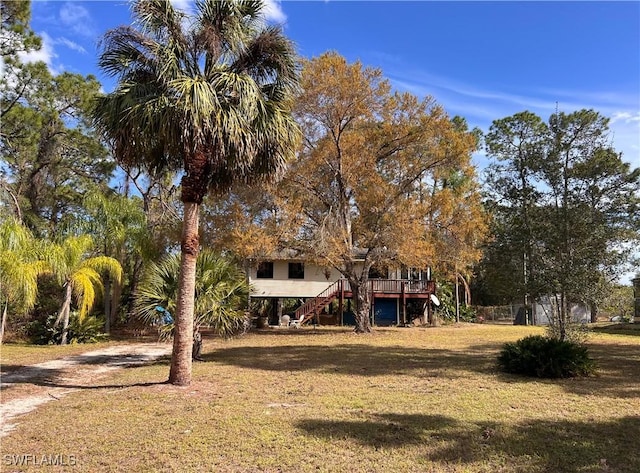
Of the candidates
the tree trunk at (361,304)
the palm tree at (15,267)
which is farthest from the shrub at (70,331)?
the tree trunk at (361,304)

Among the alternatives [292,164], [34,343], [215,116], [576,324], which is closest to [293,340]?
[292,164]

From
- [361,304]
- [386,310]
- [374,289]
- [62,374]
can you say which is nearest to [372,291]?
[374,289]

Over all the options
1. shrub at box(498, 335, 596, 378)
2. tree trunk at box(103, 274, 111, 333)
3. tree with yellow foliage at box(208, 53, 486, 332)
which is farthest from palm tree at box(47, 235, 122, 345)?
shrub at box(498, 335, 596, 378)

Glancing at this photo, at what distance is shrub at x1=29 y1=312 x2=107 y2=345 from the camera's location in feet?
57.3

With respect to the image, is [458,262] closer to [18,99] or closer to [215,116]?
[215,116]

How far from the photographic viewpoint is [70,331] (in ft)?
58.4

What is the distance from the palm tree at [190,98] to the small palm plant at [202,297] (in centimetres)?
240

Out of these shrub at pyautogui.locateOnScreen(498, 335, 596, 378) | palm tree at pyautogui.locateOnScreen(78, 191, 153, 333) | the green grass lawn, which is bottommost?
the green grass lawn

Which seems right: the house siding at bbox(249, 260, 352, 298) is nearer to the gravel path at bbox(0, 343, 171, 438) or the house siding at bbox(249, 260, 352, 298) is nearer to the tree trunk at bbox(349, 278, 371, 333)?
the tree trunk at bbox(349, 278, 371, 333)

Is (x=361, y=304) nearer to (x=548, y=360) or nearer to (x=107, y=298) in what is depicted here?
(x=107, y=298)

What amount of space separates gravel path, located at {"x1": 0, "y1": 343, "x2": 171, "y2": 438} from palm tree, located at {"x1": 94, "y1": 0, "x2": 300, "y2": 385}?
227 cm

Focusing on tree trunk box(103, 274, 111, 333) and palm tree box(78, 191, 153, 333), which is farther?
tree trunk box(103, 274, 111, 333)

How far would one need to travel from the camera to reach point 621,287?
525 inches

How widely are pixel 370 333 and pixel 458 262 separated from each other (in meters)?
5.34
